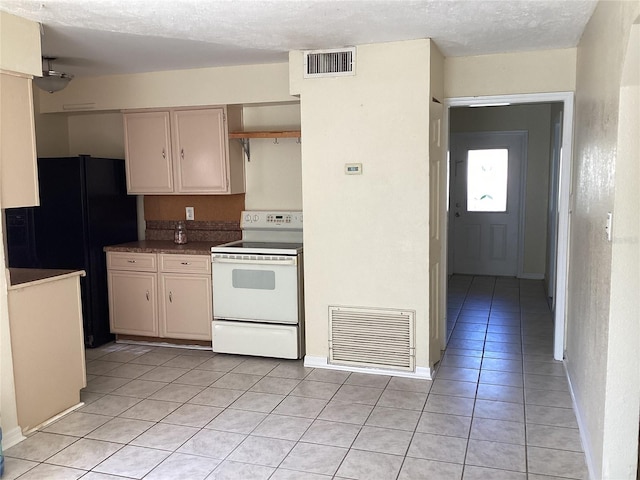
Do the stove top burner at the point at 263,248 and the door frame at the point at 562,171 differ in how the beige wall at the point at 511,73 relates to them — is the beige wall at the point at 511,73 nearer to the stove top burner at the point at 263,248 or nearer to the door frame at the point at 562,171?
the door frame at the point at 562,171

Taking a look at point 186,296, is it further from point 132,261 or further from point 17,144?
point 17,144

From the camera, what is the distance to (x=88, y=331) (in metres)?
4.79

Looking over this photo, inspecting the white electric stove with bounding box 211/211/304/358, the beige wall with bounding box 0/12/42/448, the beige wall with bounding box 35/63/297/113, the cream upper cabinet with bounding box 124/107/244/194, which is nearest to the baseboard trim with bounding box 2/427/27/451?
the beige wall with bounding box 0/12/42/448

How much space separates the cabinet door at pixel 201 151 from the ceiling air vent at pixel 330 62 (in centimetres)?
102

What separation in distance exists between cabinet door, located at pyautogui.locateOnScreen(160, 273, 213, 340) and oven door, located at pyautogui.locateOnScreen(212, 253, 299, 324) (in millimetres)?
146

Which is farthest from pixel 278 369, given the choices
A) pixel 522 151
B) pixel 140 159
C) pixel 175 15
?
pixel 522 151

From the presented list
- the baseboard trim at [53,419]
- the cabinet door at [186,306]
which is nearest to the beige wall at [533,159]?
the cabinet door at [186,306]

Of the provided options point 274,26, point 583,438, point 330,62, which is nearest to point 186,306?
point 330,62

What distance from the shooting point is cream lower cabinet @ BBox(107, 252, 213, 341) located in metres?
4.68

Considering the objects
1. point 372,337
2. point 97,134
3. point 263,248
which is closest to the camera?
point 372,337

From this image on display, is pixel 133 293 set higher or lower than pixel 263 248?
lower

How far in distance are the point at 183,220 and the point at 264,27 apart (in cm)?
240

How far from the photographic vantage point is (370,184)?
397 centimetres

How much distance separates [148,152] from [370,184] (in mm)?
2095
